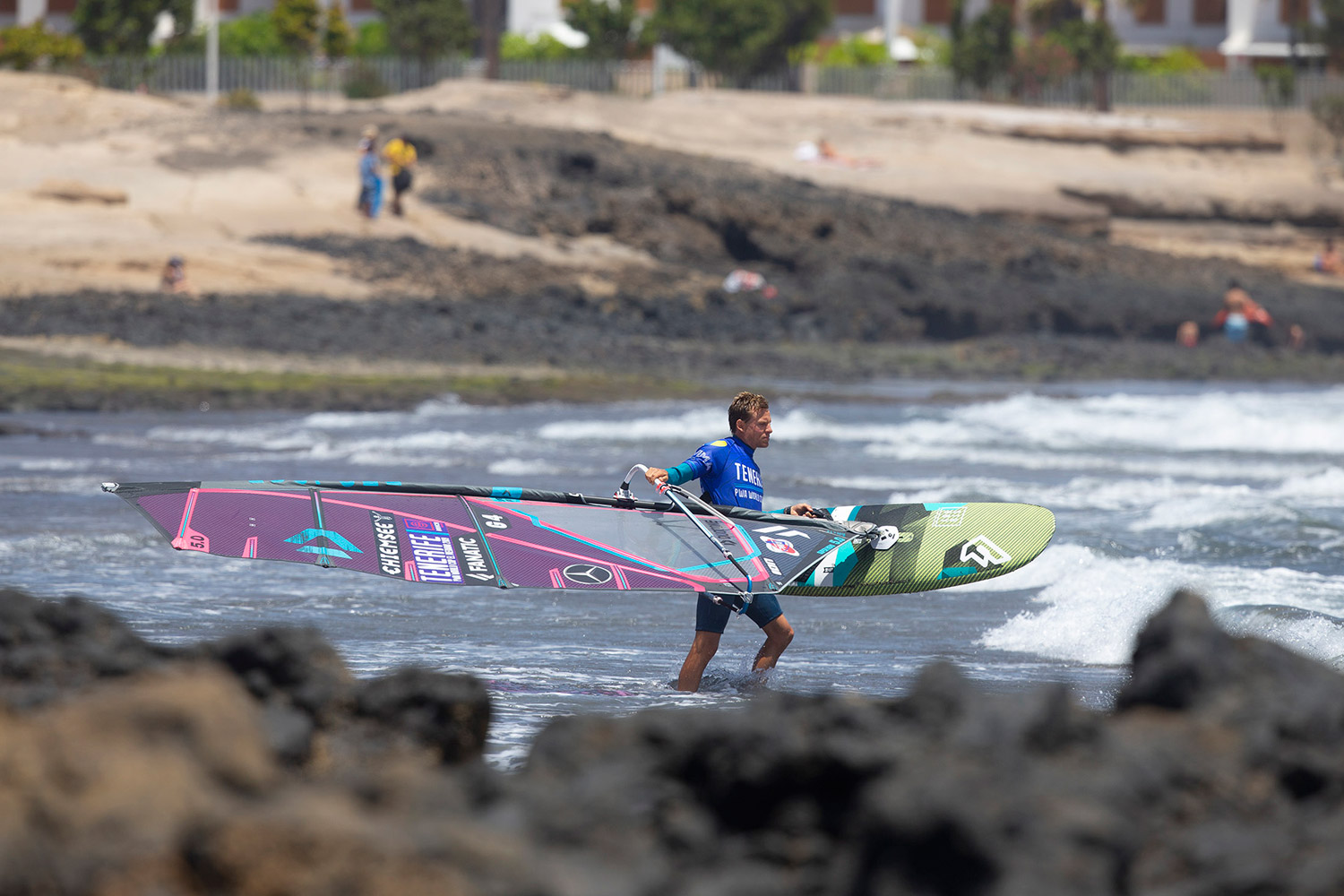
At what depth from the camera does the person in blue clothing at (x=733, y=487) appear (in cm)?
698

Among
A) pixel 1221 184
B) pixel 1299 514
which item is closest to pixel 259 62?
pixel 1221 184

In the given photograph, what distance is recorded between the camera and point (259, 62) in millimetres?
44062

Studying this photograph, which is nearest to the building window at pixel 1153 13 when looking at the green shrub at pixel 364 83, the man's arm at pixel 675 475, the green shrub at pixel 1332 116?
the green shrub at pixel 1332 116

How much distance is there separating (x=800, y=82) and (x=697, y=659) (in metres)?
40.8

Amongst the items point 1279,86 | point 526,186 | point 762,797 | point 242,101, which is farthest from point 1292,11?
point 762,797

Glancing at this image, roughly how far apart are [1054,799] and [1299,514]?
1063 centimetres

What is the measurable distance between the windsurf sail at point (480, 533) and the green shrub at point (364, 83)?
1491 inches

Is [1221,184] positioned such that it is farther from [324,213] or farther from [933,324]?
[324,213]

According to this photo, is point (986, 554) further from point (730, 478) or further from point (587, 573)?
point (587, 573)

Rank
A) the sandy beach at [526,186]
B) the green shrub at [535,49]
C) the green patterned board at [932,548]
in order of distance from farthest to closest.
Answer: the green shrub at [535,49] → the sandy beach at [526,186] → the green patterned board at [932,548]

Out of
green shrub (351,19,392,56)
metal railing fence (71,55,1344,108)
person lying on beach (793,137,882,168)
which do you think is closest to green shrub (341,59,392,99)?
metal railing fence (71,55,1344,108)

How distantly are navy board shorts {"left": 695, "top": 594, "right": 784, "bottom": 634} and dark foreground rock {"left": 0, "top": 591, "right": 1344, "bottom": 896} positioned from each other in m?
3.43

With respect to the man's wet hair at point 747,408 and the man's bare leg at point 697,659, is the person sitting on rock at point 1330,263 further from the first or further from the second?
the man's bare leg at point 697,659

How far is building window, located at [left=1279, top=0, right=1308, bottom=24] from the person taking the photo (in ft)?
166
